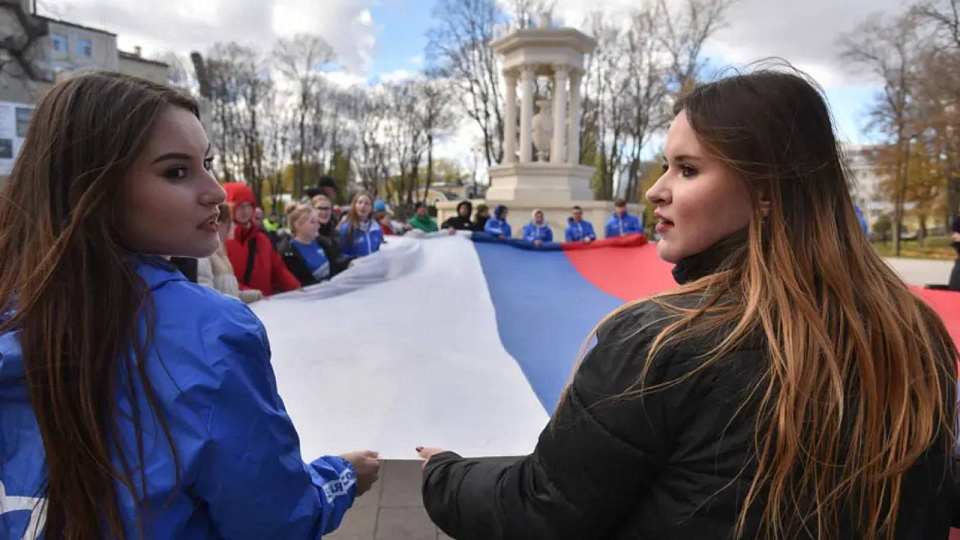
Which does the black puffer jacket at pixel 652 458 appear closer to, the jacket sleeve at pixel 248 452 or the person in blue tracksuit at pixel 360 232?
the jacket sleeve at pixel 248 452

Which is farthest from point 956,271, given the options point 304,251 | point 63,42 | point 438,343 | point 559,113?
point 63,42

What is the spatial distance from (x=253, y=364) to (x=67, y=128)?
50cm

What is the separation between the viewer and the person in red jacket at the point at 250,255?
14.7ft

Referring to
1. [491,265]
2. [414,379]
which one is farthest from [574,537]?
[491,265]

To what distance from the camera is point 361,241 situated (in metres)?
6.46

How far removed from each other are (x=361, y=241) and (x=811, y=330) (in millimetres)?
5712

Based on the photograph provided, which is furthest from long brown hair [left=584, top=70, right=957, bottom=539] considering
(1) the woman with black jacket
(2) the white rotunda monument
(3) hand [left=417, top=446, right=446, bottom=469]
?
(2) the white rotunda monument

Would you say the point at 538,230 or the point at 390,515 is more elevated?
the point at 538,230

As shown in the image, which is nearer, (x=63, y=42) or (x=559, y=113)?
(x=559, y=113)

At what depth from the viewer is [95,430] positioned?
997mm

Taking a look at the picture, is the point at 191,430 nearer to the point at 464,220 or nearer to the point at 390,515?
the point at 390,515

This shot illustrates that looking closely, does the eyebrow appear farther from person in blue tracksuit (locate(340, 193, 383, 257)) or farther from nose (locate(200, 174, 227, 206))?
person in blue tracksuit (locate(340, 193, 383, 257))

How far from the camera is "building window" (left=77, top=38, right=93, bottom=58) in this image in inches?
835

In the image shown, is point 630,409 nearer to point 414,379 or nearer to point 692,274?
point 692,274
